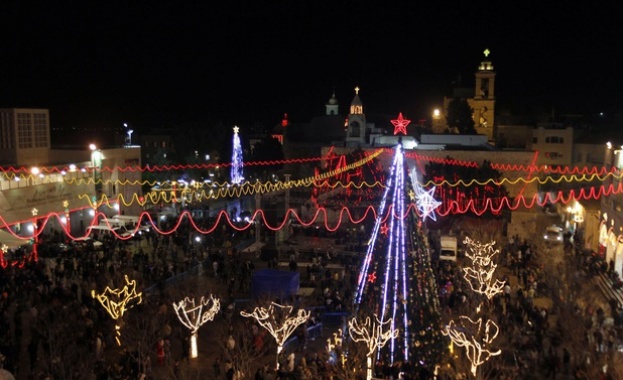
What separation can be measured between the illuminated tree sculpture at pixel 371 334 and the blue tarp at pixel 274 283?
360 centimetres

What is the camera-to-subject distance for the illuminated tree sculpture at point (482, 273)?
13547 millimetres

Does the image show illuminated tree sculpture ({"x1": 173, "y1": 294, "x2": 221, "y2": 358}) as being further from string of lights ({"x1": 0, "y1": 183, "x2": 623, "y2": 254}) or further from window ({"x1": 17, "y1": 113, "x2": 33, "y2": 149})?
window ({"x1": 17, "y1": 113, "x2": 33, "y2": 149})

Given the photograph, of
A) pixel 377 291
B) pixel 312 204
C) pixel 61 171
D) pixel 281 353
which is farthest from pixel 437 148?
pixel 281 353

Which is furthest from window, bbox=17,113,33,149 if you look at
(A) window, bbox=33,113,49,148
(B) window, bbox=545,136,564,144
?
(B) window, bbox=545,136,564,144

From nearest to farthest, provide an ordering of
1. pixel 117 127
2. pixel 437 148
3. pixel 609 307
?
1. pixel 609 307
2. pixel 437 148
3. pixel 117 127

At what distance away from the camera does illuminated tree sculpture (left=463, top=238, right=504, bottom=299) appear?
1355 centimetres

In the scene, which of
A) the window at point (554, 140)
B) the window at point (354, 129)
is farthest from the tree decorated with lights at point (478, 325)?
the window at point (354, 129)

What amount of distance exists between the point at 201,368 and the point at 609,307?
9572 millimetres

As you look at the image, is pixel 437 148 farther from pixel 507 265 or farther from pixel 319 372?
pixel 319 372

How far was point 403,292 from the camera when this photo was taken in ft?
41.7

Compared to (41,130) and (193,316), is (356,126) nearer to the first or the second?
(41,130)

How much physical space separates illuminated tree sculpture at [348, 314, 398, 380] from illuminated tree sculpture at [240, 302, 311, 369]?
1022 mm

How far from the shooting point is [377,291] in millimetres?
13008

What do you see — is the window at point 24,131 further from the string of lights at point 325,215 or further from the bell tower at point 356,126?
the bell tower at point 356,126
